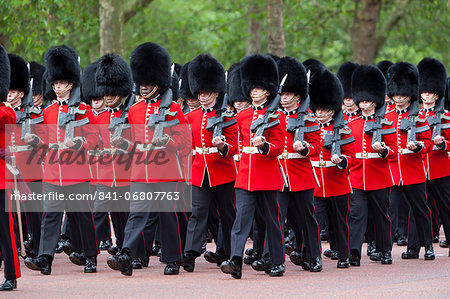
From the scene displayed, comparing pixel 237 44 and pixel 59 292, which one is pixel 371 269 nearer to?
pixel 59 292

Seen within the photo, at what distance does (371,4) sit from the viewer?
2098 centimetres

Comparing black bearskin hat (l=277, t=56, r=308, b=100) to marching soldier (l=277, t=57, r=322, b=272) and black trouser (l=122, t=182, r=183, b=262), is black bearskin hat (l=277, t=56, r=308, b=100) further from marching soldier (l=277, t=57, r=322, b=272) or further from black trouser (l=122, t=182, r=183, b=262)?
black trouser (l=122, t=182, r=183, b=262)

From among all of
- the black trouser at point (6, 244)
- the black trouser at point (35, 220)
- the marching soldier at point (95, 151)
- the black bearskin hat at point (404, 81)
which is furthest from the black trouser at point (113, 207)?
the black bearskin hat at point (404, 81)

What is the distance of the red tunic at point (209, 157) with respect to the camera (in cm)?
886

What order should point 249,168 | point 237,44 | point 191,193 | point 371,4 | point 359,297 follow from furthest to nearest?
point 237,44, point 371,4, point 191,193, point 249,168, point 359,297

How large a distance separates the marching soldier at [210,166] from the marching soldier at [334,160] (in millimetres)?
897

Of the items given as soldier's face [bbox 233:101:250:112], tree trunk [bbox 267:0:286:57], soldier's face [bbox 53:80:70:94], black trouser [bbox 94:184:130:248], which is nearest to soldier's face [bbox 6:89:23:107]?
soldier's face [bbox 53:80:70:94]

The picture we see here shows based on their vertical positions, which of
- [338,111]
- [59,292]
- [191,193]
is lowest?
[59,292]

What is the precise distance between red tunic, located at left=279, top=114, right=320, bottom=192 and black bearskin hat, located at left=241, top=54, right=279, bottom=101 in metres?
0.35

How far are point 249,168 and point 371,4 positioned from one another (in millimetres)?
13456

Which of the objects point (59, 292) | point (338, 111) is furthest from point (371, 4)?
point (59, 292)

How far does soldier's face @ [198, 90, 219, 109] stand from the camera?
912 centimetres

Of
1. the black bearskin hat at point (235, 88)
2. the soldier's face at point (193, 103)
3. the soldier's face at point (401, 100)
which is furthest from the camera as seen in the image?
the soldier's face at point (401, 100)

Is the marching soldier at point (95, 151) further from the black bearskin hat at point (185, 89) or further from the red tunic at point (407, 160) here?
the red tunic at point (407, 160)
